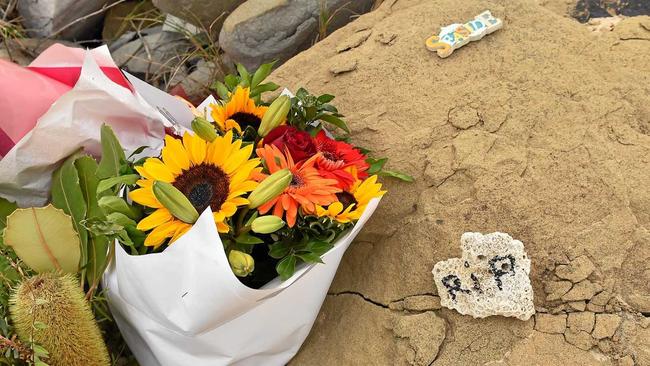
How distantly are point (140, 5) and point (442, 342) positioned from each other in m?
2.52

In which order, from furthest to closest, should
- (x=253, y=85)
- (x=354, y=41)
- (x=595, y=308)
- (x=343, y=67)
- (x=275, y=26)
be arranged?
(x=275, y=26), (x=354, y=41), (x=343, y=67), (x=253, y=85), (x=595, y=308)

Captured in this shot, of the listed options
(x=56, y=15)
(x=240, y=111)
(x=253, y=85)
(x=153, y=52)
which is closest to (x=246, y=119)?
(x=240, y=111)

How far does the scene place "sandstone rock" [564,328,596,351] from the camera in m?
1.30

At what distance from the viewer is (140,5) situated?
10.6 feet

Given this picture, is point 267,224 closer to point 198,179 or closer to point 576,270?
point 198,179

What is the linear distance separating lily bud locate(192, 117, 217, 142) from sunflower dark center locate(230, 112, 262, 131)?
0.56ft

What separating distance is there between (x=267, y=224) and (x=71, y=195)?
59 cm

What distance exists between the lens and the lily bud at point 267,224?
1.16 m

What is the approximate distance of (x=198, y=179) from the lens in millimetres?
1251

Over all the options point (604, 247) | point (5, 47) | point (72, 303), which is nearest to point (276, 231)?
point (72, 303)

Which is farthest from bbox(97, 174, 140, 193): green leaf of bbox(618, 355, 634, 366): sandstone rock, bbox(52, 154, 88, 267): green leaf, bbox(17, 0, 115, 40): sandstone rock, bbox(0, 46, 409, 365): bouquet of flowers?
bbox(17, 0, 115, 40): sandstone rock

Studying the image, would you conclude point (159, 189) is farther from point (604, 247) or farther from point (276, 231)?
point (604, 247)

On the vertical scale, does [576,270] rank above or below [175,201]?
below

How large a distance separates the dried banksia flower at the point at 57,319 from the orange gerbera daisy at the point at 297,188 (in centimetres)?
42
